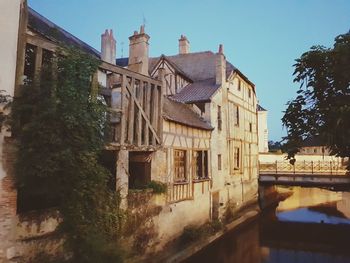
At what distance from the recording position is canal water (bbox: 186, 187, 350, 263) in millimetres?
12789

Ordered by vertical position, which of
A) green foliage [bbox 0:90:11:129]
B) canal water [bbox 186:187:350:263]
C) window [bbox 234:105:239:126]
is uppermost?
window [bbox 234:105:239:126]

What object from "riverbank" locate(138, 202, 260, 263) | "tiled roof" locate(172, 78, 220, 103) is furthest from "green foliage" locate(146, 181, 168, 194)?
"tiled roof" locate(172, 78, 220, 103)

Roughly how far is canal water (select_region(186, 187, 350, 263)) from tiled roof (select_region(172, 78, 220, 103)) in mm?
6710

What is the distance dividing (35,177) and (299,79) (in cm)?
514

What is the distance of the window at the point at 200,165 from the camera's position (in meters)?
14.1

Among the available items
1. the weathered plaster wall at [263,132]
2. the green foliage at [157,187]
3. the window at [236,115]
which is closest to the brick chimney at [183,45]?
the window at [236,115]

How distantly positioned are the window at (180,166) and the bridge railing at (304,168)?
10.2 metres

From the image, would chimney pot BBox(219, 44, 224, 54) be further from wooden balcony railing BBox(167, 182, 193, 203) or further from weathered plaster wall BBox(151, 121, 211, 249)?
wooden balcony railing BBox(167, 182, 193, 203)

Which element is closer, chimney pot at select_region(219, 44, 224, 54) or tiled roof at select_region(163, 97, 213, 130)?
tiled roof at select_region(163, 97, 213, 130)

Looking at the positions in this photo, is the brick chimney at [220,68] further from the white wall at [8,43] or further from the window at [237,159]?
the white wall at [8,43]

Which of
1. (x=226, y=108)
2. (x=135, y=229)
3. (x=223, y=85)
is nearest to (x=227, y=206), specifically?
(x=226, y=108)

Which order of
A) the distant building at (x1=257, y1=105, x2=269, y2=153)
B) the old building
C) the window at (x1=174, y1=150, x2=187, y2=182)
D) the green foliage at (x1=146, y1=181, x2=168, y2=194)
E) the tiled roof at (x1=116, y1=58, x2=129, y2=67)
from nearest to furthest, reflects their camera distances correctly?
the old building < the green foliage at (x1=146, y1=181, x2=168, y2=194) < the window at (x1=174, y1=150, x2=187, y2=182) < the tiled roof at (x1=116, y1=58, x2=129, y2=67) < the distant building at (x1=257, y1=105, x2=269, y2=153)

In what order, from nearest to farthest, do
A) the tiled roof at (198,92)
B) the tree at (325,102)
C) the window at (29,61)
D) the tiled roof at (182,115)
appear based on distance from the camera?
the tree at (325,102)
the window at (29,61)
the tiled roof at (182,115)
the tiled roof at (198,92)

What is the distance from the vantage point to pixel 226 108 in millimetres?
17469
